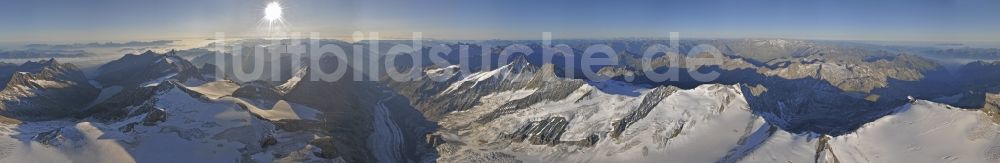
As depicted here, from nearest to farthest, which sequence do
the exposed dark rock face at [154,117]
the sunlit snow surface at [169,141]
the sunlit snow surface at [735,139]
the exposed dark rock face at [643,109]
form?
the sunlit snow surface at [169,141], the sunlit snow surface at [735,139], the exposed dark rock face at [154,117], the exposed dark rock face at [643,109]

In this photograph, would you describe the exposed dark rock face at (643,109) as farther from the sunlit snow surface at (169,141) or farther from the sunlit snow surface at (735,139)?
the sunlit snow surface at (169,141)

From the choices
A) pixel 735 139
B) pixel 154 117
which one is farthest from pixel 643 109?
pixel 154 117

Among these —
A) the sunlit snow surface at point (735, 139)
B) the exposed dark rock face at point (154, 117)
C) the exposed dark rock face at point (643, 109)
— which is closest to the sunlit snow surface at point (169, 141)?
the exposed dark rock face at point (154, 117)

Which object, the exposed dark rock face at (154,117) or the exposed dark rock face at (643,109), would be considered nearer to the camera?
the exposed dark rock face at (154,117)

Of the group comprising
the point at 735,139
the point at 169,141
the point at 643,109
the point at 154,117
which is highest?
the point at 643,109

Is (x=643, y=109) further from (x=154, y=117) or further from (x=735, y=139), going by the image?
(x=154, y=117)

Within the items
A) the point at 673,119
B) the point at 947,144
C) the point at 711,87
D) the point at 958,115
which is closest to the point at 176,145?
the point at 673,119

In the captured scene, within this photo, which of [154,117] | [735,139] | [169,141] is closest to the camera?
[169,141]

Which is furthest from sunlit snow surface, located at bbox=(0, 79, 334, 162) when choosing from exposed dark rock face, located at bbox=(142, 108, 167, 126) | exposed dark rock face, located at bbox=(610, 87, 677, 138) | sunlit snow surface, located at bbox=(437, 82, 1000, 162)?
exposed dark rock face, located at bbox=(610, 87, 677, 138)

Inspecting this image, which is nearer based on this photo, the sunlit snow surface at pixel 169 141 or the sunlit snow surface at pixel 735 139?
the sunlit snow surface at pixel 169 141

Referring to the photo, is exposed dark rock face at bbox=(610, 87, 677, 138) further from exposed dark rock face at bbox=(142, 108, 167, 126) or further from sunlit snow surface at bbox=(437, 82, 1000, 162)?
exposed dark rock face at bbox=(142, 108, 167, 126)

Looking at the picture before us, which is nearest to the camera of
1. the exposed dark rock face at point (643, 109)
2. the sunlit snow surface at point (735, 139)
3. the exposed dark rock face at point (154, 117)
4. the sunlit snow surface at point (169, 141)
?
the sunlit snow surface at point (169, 141)

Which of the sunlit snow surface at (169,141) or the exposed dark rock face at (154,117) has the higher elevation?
the exposed dark rock face at (154,117)
